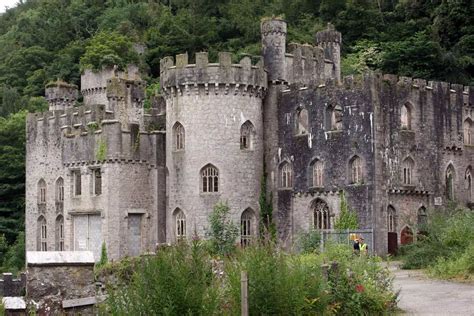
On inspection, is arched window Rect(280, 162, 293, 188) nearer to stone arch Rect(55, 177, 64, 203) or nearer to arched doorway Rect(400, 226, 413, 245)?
arched doorway Rect(400, 226, 413, 245)

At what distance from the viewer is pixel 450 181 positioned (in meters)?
46.4

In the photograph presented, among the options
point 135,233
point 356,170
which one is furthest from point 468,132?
point 135,233

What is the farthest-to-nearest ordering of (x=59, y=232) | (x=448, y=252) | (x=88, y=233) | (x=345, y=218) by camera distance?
(x=59, y=232) < (x=88, y=233) < (x=345, y=218) < (x=448, y=252)

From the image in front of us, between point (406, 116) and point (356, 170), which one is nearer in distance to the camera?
point (356, 170)

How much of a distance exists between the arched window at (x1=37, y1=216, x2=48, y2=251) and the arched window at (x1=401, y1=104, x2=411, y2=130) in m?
20.8

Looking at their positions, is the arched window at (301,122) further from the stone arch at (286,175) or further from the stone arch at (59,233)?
the stone arch at (59,233)

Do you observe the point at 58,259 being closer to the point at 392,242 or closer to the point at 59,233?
the point at 392,242

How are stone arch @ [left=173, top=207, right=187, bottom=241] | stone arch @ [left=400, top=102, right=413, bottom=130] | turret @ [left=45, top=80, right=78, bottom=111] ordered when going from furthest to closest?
turret @ [left=45, top=80, right=78, bottom=111] < stone arch @ [left=173, top=207, right=187, bottom=241] < stone arch @ [left=400, top=102, right=413, bottom=130]

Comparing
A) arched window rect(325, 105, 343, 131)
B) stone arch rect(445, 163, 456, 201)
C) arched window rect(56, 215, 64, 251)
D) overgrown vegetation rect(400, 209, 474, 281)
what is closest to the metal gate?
stone arch rect(445, 163, 456, 201)

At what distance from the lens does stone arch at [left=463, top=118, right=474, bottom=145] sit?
4719 centimetres

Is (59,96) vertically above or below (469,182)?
above

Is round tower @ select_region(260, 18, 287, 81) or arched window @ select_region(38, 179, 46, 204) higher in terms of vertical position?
round tower @ select_region(260, 18, 287, 81)

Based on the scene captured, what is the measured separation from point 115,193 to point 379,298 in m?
26.9

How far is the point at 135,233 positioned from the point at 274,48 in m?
10.9
